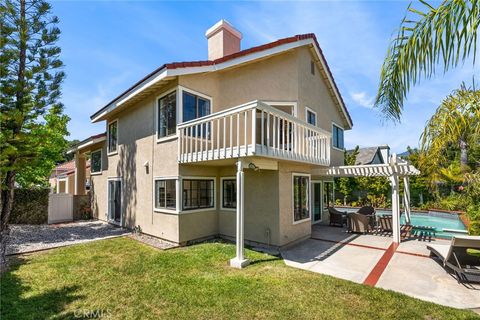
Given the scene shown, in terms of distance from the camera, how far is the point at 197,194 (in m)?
10.5

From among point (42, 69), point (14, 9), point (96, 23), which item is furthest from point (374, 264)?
point (14, 9)

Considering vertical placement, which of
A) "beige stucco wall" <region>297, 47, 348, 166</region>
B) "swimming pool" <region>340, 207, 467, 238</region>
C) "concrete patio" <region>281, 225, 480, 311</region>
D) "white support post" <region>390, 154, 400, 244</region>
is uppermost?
"beige stucco wall" <region>297, 47, 348, 166</region>

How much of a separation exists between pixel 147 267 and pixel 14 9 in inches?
409

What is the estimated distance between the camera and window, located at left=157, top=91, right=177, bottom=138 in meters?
10.2

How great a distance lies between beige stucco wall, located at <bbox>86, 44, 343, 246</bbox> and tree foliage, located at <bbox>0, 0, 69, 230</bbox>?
3809mm

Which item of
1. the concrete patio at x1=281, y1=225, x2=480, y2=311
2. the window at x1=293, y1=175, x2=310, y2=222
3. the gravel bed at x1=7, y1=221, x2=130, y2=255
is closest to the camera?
the concrete patio at x1=281, y1=225, x2=480, y2=311

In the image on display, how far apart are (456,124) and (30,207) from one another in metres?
19.8

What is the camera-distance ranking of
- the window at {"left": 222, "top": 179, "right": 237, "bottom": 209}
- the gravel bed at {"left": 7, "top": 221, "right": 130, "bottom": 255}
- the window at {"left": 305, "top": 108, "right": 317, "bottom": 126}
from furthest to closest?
1. the window at {"left": 305, "top": 108, "right": 317, "bottom": 126}
2. the window at {"left": 222, "top": 179, "right": 237, "bottom": 209}
3. the gravel bed at {"left": 7, "top": 221, "right": 130, "bottom": 255}

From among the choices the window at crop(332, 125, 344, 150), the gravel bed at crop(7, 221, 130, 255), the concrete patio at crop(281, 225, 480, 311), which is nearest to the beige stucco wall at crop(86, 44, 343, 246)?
the concrete patio at crop(281, 225, 480, 311)

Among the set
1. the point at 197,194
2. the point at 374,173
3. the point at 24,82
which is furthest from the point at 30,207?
the point at 374,173

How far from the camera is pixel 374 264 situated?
7648 millimetres

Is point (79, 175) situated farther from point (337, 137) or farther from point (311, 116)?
point (337, 137)

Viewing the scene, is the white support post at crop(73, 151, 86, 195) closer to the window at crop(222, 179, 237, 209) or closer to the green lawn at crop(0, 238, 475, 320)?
the green lawn at crop(0, 238, 475, 320)

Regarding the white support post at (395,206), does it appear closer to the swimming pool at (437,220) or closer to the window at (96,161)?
the swimming pool at (437,220)
